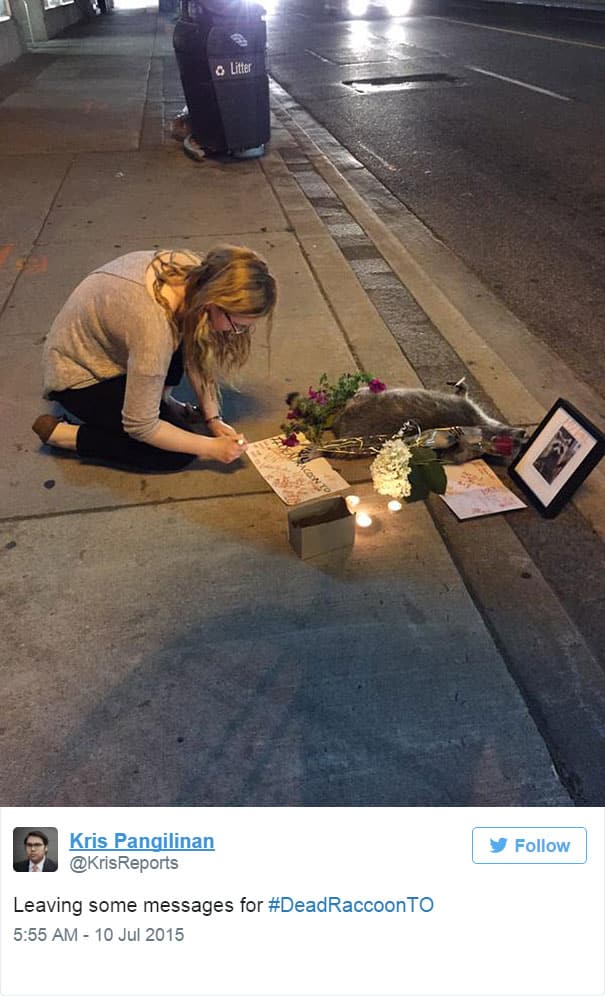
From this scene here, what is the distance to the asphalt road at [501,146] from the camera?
15.3 ft

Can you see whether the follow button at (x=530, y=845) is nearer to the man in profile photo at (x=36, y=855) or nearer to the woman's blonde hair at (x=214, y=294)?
the man in profile photo at (x=36, y=855)

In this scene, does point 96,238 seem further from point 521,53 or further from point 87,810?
point 521,53

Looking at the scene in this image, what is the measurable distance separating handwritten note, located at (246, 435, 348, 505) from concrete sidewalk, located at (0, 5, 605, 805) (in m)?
0.05

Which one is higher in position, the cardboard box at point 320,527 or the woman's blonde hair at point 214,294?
the woman's blonde hair at point 214,294

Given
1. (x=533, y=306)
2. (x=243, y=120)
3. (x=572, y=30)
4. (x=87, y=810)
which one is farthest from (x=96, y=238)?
(x=572, y=30)

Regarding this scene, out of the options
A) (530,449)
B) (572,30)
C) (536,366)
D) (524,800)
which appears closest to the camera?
(524,800)

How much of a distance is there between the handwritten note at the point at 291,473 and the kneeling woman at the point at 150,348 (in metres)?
0.17

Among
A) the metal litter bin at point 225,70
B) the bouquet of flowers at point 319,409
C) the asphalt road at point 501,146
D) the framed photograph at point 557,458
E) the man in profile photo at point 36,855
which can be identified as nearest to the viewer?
the man in profile photo at point 36,855

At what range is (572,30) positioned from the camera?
57.2ft

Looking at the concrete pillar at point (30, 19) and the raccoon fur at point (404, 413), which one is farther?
the concrete pillar at point (30, 19)

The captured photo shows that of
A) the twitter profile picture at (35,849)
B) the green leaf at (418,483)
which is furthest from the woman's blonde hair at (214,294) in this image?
the twitter profile picture at (35,849)

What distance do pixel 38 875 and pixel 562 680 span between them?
147cm

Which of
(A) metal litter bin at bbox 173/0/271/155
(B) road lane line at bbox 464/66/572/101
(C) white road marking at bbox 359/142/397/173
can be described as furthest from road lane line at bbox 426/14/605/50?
(A) metal litter bin at bbox 173/0/271/155

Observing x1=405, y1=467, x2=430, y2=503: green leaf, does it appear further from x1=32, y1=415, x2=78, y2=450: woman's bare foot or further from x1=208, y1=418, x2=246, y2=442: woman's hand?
x1=32, y1=415, x2=78, y2=450: woman's bare foot
